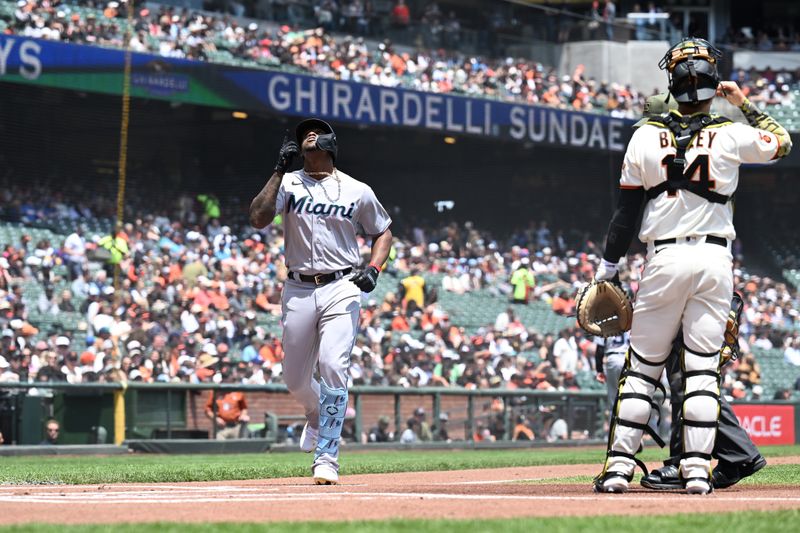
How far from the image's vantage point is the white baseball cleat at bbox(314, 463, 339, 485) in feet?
23.6

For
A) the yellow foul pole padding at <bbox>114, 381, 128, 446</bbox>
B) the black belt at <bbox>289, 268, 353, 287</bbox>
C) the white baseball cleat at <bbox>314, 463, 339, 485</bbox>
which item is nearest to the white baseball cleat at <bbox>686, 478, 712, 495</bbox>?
the white baseball cleat at <bbox>314, 463, 339, 485</bbox>

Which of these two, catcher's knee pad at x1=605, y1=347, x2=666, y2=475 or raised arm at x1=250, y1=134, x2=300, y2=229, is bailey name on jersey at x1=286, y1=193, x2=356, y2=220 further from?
catcher's knee pad at x1=605, y1=347, x2=666, y2=475

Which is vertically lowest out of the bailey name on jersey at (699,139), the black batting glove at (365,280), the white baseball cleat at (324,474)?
the white baseball cleat at (324,474)

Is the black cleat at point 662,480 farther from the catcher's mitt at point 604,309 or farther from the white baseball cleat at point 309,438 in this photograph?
the white baseball cleat at point 309,438

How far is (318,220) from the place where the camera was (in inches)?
294

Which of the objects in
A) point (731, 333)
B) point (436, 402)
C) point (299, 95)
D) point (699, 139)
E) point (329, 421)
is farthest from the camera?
point (299, 95)

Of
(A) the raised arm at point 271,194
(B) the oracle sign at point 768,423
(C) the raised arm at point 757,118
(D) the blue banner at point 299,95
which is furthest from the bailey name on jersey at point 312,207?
(D) the blue banner at point 299,95

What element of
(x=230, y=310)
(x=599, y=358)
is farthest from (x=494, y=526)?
(x=230, y=310)

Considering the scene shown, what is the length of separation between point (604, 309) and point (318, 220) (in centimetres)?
168

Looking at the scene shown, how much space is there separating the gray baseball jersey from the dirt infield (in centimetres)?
123

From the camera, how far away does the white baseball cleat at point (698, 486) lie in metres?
6.25

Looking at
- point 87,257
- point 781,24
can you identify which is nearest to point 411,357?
point 87,257

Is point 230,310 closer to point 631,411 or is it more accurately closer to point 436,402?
point 436,402

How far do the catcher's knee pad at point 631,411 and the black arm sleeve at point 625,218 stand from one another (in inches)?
20.6
